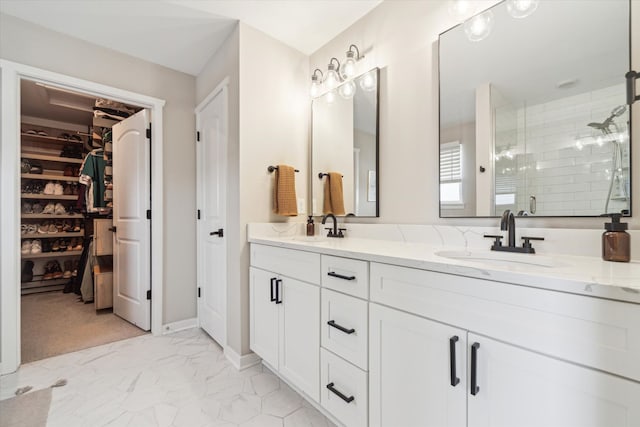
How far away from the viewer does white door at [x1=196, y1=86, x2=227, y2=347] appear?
2186mm

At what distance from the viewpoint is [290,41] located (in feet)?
7.16

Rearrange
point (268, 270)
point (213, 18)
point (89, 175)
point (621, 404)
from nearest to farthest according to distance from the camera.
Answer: point (621, 404) < point (268, 270) < point (213, 18) < point (89, 175)

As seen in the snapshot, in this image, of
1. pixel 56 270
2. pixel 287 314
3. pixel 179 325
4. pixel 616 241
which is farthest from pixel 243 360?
pixel 56 270

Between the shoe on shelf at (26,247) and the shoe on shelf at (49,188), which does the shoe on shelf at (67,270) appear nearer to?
the shoe on shelf at (26,247)

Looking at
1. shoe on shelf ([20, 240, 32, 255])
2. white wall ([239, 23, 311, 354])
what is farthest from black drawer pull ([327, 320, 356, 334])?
shoe on shelf ([20, 240, 32, 255])

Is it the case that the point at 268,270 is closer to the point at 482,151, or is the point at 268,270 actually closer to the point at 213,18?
the point at 482,151

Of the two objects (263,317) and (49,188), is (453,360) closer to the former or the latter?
(263,317)

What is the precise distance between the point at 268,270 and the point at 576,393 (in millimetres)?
1454

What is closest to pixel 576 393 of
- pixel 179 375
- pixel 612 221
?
pixel 612 221

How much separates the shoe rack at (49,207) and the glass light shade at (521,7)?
533 cm

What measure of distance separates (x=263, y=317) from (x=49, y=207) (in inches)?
168

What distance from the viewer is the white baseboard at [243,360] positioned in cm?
192

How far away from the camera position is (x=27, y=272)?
3.81 metres

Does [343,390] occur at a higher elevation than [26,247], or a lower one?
lower
